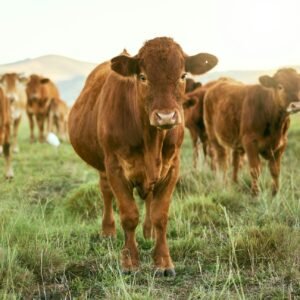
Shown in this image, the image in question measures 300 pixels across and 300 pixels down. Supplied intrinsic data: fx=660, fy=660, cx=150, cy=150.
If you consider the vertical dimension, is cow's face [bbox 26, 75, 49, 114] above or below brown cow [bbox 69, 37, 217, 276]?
below

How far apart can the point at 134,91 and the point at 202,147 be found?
29.9 feet

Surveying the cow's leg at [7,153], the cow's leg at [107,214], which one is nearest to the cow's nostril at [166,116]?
the cow's leg at [107,214]

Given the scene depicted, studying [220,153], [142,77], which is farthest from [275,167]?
[142,77]

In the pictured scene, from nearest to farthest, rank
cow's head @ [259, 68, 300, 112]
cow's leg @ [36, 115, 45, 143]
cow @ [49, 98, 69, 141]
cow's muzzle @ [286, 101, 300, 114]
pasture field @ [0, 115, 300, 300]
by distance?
1. pasture field @ [0, 115, 300, 300]
2. cow's muzzle @ [286, 101, 300, 114]
3. cow's head @ [259, 68, 300, 112]
4. cow's leg @ [36, 115, 45, 143]
5. cow @ [49, 98, 69, 141]

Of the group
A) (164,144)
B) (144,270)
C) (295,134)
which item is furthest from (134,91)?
(295,134)

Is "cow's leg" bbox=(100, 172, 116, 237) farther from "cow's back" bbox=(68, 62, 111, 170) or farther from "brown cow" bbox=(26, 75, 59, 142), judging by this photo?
"brown cow" bbox=(26, 75, 59, 142)

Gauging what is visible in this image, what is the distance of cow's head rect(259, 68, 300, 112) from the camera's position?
9.35m

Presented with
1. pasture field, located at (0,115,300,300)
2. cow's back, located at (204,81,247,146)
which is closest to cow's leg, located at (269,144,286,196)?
pasture field, located at (0,115,300,300)

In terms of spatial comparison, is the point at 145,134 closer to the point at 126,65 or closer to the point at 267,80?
the point at 126,65

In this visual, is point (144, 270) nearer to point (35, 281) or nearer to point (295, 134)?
point (35, 281)

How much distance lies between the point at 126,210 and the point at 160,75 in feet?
3.96

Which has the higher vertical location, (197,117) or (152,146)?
(152,146)

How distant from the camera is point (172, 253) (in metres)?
6.00

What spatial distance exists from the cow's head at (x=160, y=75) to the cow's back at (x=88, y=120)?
1223mm
